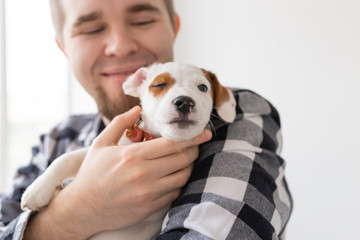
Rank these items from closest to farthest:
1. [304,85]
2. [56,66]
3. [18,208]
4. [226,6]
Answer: [18,208] → [304,85] → [226,6] → [56,66]

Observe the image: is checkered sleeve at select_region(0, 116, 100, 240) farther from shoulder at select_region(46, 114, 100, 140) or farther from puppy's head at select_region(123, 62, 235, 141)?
puppy's head at select_region(123, 62, 235, 141)

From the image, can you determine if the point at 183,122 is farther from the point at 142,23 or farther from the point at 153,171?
the point at 142,23

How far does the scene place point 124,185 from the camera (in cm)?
66

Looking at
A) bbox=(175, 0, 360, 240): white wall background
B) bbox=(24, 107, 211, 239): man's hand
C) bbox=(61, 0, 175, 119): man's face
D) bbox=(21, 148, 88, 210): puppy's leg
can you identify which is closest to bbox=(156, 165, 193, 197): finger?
bbox=(24, 107, 211, 239): man's hand

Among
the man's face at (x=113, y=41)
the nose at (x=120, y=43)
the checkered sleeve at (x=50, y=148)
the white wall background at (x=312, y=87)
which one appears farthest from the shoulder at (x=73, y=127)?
the white wall background at (x=312, y=87)

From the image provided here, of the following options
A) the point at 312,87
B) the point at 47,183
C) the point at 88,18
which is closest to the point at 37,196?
the point at 47,183

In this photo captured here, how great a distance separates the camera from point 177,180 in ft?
2.23

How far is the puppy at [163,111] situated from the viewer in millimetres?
650

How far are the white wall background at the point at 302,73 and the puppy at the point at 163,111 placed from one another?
713 millimetres

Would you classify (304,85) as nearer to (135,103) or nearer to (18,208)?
(135,103)

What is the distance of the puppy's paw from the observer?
29.3 inches

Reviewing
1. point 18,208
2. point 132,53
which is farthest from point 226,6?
point 18,208

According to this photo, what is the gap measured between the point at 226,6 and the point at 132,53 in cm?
108

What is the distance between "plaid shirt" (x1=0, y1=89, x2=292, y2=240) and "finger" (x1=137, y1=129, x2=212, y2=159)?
45mm
